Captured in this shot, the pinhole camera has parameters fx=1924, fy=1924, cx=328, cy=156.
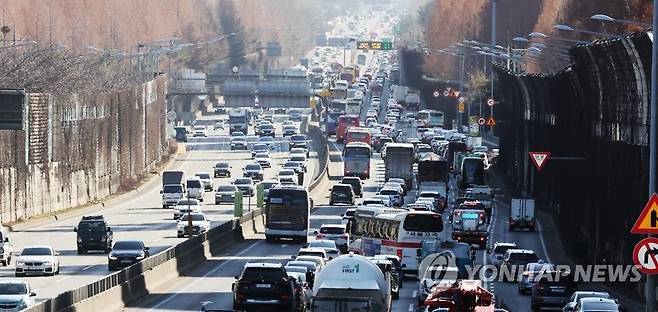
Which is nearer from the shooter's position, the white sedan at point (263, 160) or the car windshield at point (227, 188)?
the car windshield at point (227, 188)

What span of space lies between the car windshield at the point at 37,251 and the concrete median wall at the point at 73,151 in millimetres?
30953

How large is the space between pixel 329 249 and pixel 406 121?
12017 cm

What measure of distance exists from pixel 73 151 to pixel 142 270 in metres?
61.9

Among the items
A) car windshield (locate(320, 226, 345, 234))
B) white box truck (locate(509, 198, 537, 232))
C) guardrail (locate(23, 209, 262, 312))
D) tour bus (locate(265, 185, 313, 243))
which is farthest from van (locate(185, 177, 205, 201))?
car windshield (locate(320, 226, 345, 234))

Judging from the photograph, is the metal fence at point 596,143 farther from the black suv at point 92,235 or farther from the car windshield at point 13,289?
the black suv at point 92,235

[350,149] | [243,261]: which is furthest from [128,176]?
[243,261]

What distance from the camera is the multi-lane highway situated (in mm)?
67062

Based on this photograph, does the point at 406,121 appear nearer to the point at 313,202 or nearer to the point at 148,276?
the point at 313,202

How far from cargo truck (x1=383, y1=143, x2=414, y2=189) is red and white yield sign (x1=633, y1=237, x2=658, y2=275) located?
9432cm

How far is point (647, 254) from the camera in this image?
34656 millimetres

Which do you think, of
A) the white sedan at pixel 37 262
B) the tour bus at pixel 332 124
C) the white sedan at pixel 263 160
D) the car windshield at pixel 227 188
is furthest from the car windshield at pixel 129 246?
the tour bus at pixel 332 124

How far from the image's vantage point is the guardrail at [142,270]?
46312 millimetres

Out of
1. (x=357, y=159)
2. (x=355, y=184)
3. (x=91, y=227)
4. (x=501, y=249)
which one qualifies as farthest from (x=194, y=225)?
(x=357, y=159)

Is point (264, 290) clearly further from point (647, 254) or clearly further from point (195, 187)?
point (195, 187)
